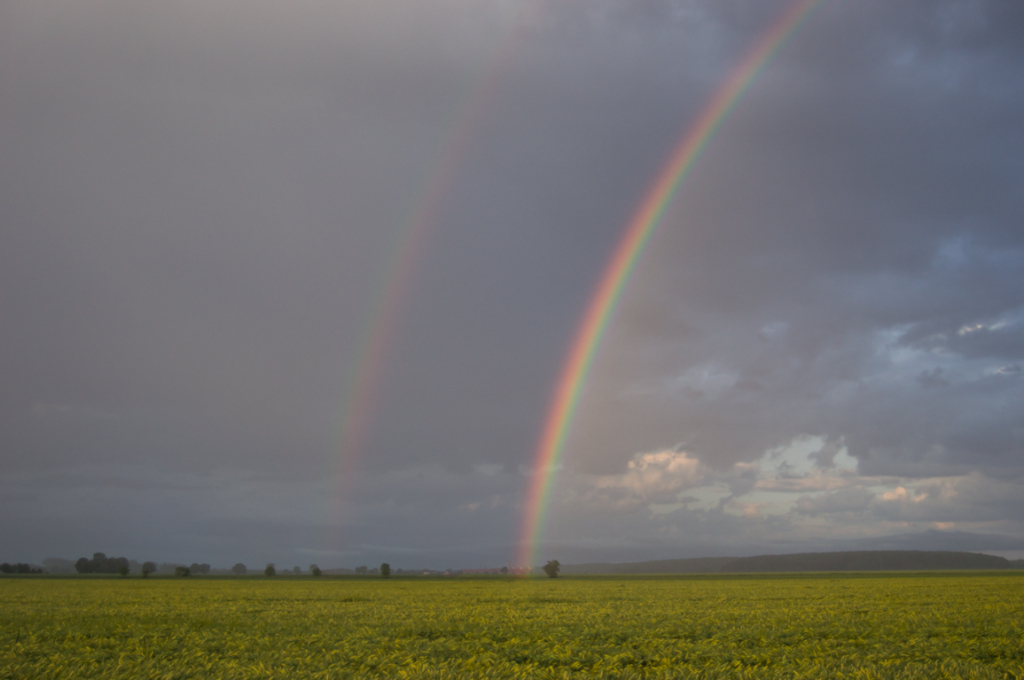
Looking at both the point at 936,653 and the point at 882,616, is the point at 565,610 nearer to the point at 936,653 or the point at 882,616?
the point at 882,616

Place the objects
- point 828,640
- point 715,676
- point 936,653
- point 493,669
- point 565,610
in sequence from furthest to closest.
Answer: point 565,610, point 828,640, point 936,653, point 493,669, point 715,676

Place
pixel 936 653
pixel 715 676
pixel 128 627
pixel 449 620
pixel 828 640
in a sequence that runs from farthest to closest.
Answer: pixel 449 620 → pixel 128 627 → pixel 828 640 → pixel 936 653 → pixel 715 676

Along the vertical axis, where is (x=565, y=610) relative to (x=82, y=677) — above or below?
below

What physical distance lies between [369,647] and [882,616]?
21725 millimetres

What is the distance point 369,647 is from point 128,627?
38.1ft

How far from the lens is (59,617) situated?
88.4 feet

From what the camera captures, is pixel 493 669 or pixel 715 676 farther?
pixel 493 669

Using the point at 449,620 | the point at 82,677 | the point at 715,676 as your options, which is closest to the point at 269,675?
the point at 82,677

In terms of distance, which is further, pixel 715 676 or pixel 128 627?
pixel 128 627

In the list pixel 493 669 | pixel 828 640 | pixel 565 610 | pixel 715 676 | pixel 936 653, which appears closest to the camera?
pixel 715 676

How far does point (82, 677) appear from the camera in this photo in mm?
13695

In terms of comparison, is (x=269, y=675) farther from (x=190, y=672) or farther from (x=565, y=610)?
(x=565, y=610)

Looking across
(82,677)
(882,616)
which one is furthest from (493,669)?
(882,616)

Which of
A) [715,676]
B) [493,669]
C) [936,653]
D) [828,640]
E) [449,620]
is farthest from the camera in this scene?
[449,620]
